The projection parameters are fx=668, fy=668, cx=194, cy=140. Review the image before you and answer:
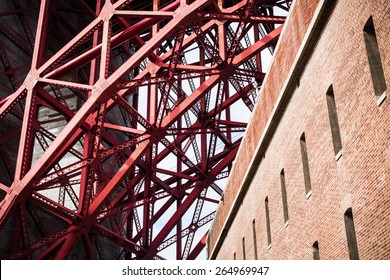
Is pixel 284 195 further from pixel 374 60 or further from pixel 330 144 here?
pixel 374 60

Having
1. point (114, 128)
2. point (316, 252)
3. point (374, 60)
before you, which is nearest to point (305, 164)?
point (316, 252)

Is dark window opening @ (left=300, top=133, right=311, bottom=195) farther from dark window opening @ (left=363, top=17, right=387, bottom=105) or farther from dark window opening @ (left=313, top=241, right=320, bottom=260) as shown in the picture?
dark window opening @ (left=363, top=17, right=387, bottom=105)

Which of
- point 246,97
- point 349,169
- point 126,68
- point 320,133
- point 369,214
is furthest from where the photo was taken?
point 246,97

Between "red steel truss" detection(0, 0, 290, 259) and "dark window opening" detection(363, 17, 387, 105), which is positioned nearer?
"dark window opening" detection(363, 17, 387, 105)

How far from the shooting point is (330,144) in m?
11.8

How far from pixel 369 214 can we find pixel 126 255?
19.6 m

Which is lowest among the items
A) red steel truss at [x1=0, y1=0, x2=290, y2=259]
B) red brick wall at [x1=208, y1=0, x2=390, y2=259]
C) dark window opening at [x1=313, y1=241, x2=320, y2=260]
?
dark window opening at [x1=313, y1=241, x2=320, y2=260]

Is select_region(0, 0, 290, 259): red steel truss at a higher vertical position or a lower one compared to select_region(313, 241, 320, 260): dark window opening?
higher

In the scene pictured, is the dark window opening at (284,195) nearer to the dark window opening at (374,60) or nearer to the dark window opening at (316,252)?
the dark window opening at (316,252)

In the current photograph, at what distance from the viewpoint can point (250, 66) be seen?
88.5 feet

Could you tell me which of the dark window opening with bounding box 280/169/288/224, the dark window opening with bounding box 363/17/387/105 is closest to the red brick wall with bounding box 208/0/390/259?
the dark window opening with bounding box 363/17/387/105

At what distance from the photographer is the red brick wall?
9.75 meters

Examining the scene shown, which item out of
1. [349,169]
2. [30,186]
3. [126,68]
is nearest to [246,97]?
[126,68]
